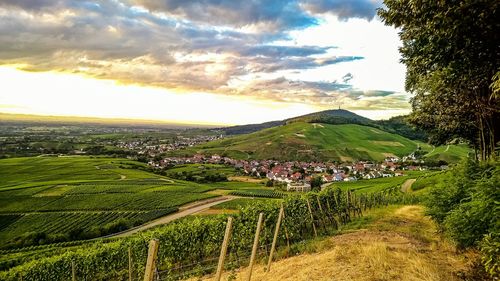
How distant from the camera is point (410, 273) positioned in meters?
10.0

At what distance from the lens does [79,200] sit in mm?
89438

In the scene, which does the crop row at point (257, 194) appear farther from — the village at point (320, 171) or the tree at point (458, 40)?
the tree at point (458, 40)

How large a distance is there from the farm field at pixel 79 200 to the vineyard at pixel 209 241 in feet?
123

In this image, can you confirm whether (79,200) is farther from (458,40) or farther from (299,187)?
(458,40)

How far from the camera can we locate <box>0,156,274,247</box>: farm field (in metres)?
70.8

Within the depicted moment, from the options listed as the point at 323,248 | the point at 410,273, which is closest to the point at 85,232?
the point at 323,248

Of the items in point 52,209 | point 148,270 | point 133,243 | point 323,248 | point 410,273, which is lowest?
point 52,209

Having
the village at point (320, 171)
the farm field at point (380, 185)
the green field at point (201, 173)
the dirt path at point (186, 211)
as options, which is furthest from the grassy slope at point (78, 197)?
the farm field at point (380, 185)

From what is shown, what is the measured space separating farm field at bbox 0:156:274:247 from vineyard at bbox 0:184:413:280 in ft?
123

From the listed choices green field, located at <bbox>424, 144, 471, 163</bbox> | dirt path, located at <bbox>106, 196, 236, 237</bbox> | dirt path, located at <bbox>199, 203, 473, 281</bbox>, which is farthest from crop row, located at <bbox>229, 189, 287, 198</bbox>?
dirt path, located at <bbox>199, 203, 473, 281</bbox>

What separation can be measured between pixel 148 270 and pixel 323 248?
38.2ft

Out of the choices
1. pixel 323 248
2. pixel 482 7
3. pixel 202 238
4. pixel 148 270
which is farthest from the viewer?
pixel 202 238

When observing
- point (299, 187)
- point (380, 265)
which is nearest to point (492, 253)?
point (380, 265)

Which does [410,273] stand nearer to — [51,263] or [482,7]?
[482,7]
